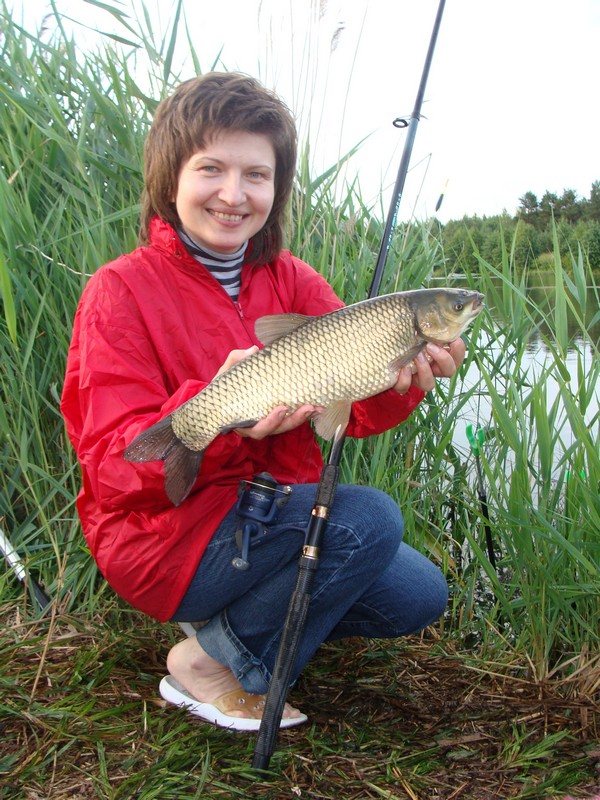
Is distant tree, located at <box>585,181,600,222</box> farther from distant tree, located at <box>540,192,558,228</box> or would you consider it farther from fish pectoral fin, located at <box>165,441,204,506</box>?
fish pectoral fin, located at <box>165,441,204,506</box>

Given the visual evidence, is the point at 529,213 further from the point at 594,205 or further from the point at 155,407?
the point at 594,205

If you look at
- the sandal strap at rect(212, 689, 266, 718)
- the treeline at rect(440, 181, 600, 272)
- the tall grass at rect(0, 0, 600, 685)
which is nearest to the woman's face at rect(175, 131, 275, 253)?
the tall grass at rect(0, 0, 600, 685)

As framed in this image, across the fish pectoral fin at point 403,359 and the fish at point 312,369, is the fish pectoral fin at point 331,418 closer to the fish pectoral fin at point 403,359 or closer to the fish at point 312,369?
the fish at point 312,369

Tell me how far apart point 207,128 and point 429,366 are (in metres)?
0.69

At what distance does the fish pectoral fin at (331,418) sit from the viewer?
165 centimetres

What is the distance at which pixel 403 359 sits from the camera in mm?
1686

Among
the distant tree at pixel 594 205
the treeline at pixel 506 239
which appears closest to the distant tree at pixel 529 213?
the treeline at pixel 506 239

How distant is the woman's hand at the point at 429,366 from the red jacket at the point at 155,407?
9cm

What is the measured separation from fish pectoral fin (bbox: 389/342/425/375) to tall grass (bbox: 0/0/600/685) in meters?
0.46

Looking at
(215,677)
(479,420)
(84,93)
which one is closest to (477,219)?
(479,420)

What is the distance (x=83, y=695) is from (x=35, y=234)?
1.23 metres

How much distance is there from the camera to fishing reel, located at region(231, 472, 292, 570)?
5.70ft

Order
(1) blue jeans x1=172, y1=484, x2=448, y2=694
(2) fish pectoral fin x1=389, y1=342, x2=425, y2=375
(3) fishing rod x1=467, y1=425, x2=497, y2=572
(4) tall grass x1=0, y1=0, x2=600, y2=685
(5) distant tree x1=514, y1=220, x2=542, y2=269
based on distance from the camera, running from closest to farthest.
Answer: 1. (2) fish pectoral fin x1=389, y1=342, x2=425, y2=375
2. (1) blue jeans x1=172, y1=484, x2=448, y2=694
3. (4) tall grass x1=0, y1=0, x2=600, y2=685
4. (3) fishing rod x1=467, y1=425, x2=497, y2=572
5. (5) distant tree x1=514, y1=220, x2=542, y2=269

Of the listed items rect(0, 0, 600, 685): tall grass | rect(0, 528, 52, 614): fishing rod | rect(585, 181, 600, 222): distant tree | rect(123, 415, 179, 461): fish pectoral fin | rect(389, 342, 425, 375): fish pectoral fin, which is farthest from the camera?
rect(585, 181, 600, 222): distant tree
